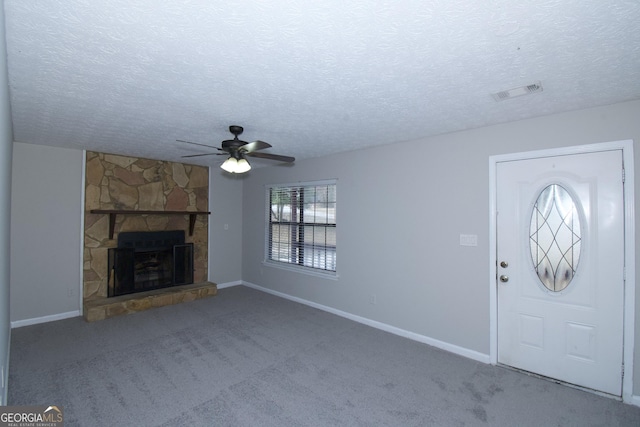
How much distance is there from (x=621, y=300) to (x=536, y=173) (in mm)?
1242

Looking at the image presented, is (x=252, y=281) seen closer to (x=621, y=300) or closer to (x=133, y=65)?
(x=133, y=65)

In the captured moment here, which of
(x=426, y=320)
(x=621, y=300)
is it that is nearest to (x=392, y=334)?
(x=426, y=320)

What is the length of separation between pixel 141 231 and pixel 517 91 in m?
5.33

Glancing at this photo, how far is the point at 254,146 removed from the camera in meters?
2.82

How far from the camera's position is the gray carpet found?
2205mm

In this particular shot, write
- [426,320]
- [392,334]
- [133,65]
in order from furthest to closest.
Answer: [392,334], [426,320], [133,65]

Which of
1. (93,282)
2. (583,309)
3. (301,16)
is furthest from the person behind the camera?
(93,282)

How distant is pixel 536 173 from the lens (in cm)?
281

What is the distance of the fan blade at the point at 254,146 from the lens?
274 cm

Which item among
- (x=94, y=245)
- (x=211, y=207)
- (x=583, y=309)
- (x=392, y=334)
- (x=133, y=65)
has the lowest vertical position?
(x=392, y=334)

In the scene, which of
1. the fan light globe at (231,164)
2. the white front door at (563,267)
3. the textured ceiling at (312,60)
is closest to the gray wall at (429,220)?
the white front door at (563,267)

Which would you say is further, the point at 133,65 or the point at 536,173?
the point at 536,173

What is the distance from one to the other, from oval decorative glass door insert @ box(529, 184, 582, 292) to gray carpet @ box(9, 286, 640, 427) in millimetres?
986

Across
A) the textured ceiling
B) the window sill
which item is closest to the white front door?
the textured ceiling
